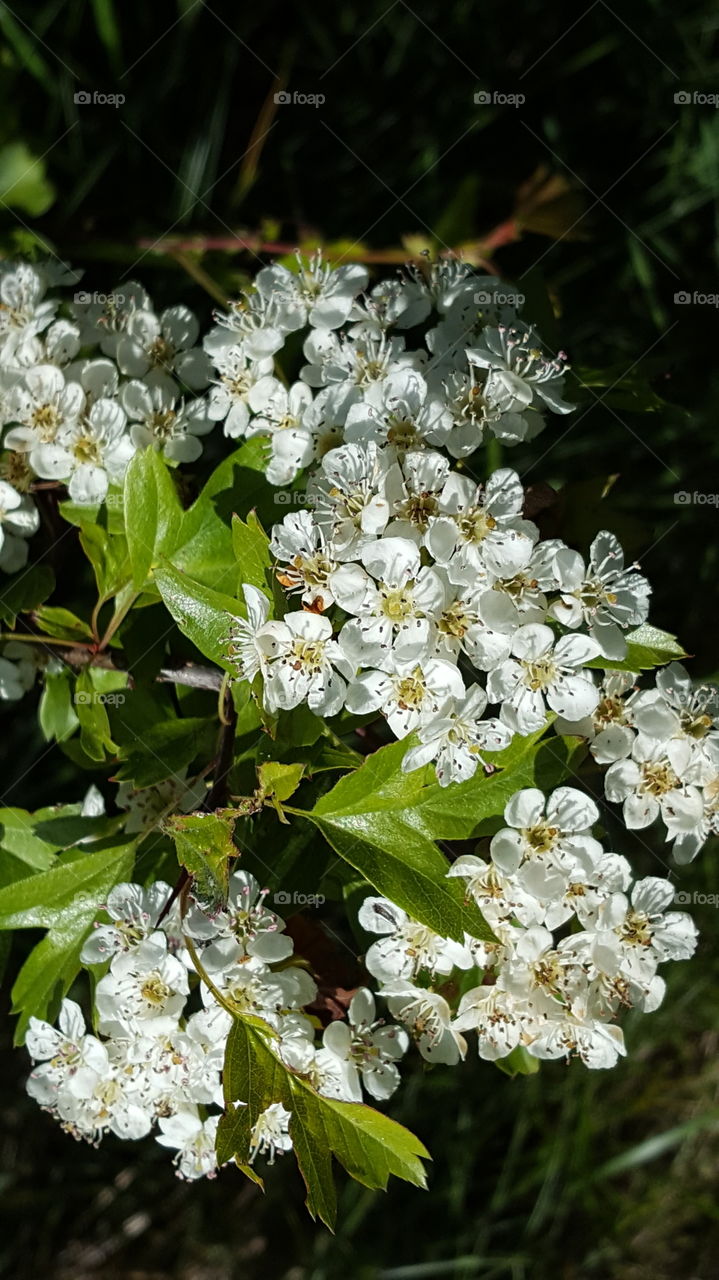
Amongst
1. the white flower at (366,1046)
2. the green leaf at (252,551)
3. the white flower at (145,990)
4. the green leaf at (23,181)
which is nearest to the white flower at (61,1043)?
the white flower at (145,990)

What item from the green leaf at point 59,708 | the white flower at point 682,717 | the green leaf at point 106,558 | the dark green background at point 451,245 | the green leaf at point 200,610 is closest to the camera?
the green leaf at point 200,610

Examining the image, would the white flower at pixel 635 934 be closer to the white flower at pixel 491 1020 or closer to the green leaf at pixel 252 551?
the white flower at pixel 491 1020

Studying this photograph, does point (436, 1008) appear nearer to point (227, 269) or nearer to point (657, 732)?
point (657, 732)

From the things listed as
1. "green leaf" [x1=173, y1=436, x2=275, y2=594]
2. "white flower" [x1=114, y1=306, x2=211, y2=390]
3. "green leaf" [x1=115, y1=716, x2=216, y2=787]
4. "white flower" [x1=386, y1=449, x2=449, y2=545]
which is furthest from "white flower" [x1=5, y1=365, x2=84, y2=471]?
"white flower" [x1=386, y1=449, x2=449, y2=545]

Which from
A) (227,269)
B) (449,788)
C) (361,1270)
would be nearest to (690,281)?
(227,269)

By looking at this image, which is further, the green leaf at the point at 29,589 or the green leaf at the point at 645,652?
the green leaf at the point at 29,589

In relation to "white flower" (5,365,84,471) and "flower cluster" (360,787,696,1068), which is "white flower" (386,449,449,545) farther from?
"white flower" (5,365,84,471)
